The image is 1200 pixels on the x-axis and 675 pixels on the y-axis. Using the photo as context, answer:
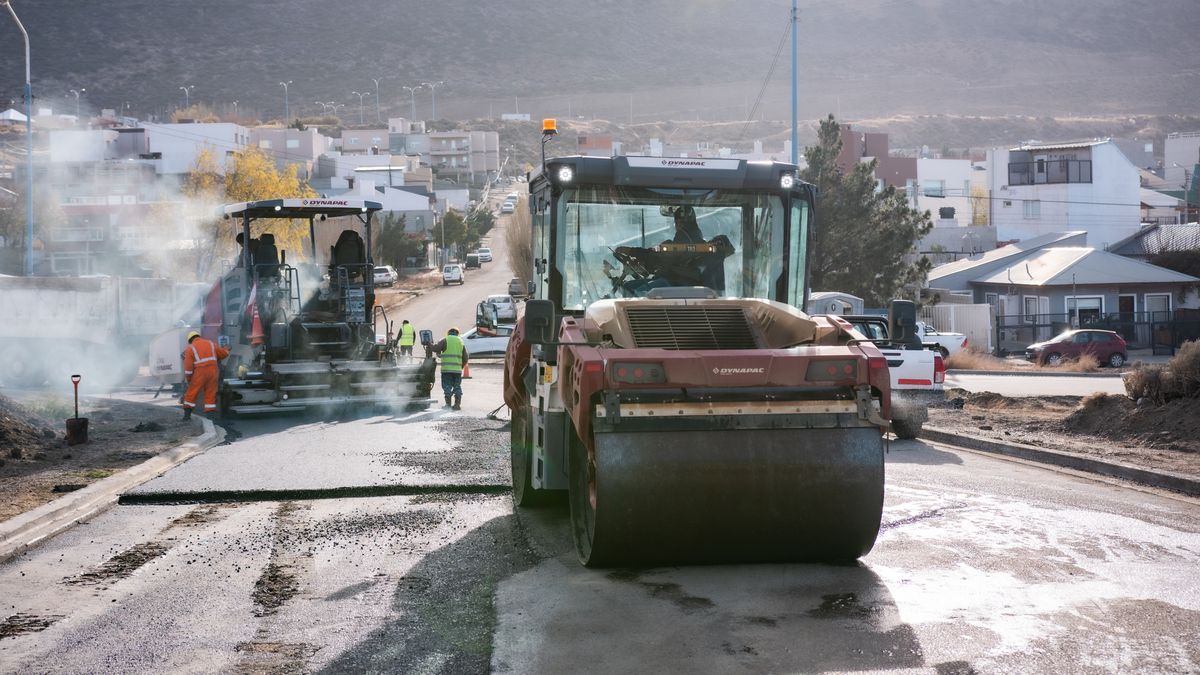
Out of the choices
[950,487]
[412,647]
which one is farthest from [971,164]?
[412,647]

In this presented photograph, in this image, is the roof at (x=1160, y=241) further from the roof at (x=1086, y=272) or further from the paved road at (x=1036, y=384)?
the paved road at (x=1036, y=384)

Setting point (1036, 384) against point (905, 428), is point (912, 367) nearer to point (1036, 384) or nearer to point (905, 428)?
point (905, 428)

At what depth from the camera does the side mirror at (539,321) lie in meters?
8.32

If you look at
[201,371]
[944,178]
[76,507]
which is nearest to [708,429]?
[76,507]

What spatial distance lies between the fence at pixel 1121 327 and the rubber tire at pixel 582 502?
37.9 m

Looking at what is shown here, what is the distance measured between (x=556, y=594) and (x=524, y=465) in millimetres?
3029

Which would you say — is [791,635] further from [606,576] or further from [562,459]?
[562,459]

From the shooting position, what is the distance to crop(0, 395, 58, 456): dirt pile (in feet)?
48.7

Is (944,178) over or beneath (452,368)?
over

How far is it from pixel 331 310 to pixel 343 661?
49.9 ft

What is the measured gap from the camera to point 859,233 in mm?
40344

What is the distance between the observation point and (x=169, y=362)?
28.2m

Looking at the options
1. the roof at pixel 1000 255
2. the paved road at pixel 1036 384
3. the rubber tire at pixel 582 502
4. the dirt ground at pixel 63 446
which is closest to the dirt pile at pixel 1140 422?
the paved road at pixel 1036 384

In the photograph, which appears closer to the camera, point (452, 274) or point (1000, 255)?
point (1000, 255)
